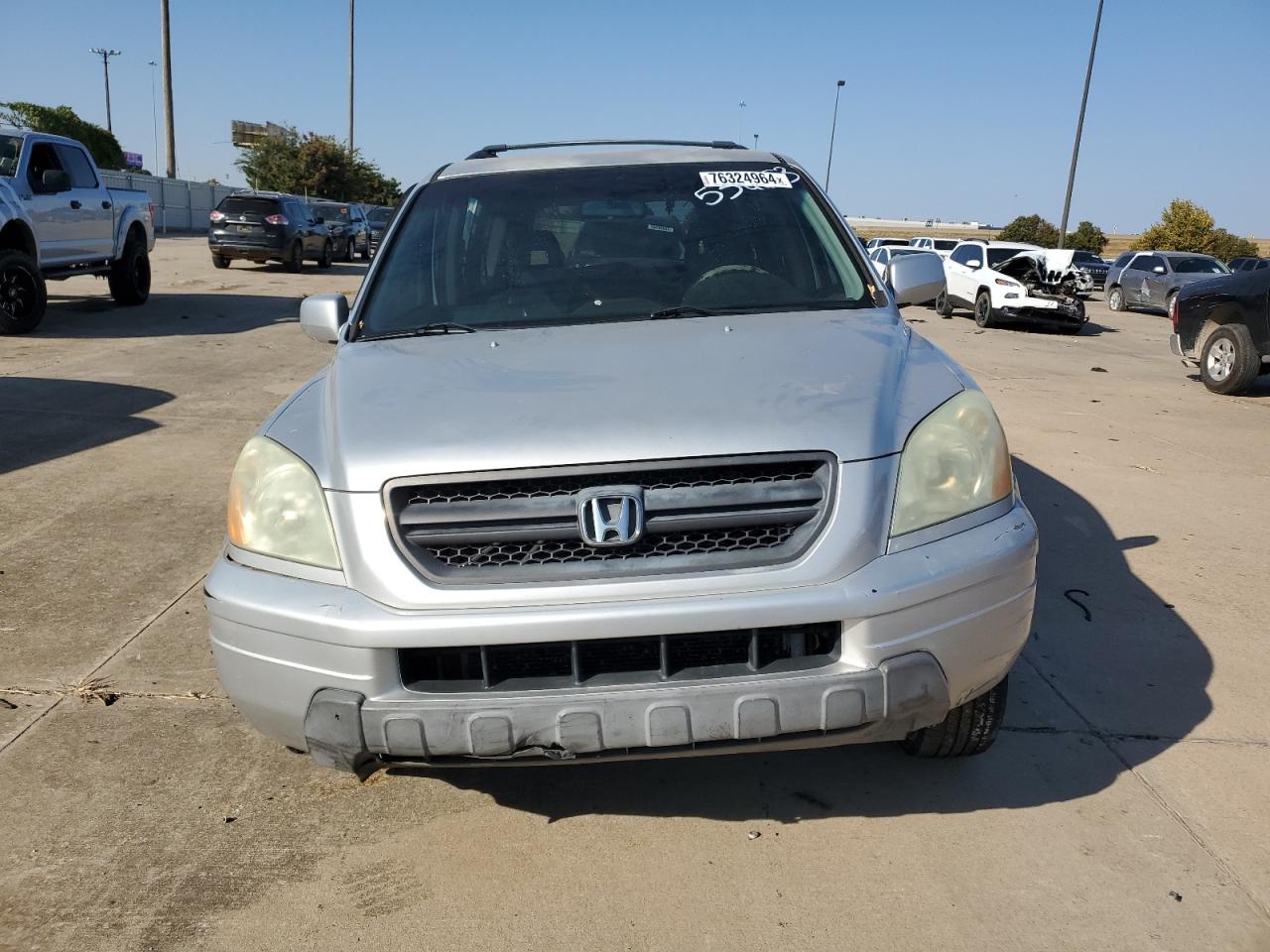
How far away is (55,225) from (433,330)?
1126 cm

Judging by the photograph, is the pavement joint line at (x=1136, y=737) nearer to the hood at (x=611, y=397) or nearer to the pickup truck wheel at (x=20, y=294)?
the hood at (x=611, y=397)

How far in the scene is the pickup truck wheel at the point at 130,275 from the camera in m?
14.7

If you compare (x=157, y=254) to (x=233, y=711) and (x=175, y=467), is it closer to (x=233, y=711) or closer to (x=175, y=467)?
(x=175, y=467)

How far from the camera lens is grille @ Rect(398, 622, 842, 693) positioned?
2.41 metres

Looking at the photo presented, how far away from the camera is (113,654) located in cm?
397

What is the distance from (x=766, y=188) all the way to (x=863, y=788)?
213 centimetres

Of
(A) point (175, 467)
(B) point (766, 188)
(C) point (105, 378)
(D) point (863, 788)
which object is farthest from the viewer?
(C) point (105, 378)

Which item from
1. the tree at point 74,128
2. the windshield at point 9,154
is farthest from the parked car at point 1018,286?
the tree at point 74,128

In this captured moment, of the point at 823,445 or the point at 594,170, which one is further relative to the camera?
the point at 594,170

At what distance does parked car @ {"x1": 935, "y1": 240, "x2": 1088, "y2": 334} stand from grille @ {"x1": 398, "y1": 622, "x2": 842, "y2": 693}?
17.1 metres

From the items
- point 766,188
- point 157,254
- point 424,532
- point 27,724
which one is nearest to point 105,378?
point 27,724

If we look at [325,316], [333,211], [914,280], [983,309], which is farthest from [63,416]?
[333,211]

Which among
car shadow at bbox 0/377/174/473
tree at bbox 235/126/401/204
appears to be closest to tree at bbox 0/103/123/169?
tree at bbox 235/126/401/204

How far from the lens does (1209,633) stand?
4211 millimetres
